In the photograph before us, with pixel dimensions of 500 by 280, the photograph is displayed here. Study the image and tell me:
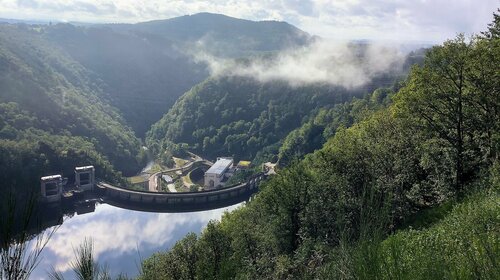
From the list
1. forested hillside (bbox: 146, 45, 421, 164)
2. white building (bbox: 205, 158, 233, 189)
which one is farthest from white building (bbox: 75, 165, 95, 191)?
forested hillside (bbox: 146, 45, 421, 164)

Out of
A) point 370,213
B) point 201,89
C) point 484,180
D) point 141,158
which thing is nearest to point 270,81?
point 201,89

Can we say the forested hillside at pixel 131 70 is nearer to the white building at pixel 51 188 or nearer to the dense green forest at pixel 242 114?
the dense green forest at pixel 242 114

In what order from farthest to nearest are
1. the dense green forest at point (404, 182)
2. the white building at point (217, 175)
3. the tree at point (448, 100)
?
1. the white building at point (217, 175)
2. the tree at point (448, 100)
3. the dense green forest at point (404, 182)

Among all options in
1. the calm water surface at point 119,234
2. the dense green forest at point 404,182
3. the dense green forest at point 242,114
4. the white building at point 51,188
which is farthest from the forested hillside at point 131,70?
the dense green forest at point 404,182

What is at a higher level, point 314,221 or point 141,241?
Result: point 314,221

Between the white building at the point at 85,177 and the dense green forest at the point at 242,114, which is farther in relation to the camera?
the dense green forest at the point at 242,114

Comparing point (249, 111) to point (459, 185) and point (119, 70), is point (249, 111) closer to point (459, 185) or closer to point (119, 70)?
point (119, 70)
